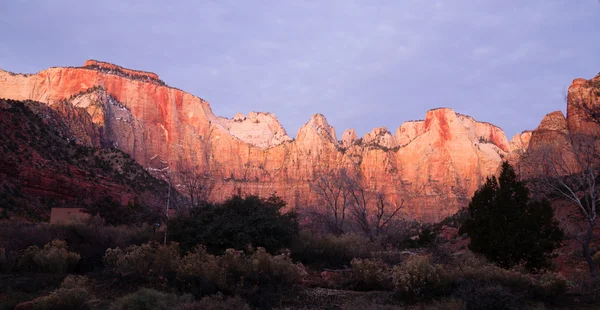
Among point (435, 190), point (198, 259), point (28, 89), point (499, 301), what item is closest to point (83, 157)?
point (198, 259)

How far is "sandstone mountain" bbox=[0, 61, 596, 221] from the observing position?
305ft

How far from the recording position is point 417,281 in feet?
36.1

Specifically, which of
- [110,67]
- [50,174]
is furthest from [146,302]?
[110,67]

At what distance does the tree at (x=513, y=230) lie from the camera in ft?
49.4

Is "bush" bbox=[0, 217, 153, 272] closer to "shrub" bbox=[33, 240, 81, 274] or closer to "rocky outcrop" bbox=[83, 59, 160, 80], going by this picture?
"shrub" bbox=[33, 240, 81, 274]

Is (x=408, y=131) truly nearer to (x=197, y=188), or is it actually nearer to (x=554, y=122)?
(x=554, y=122)

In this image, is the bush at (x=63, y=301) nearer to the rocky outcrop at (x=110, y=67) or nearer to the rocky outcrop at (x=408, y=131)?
the rocky outcrop at (x=110, y=67)

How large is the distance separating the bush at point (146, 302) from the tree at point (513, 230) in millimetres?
10215

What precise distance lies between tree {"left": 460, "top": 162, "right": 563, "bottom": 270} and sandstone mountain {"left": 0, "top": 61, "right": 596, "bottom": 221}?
73.4 meters

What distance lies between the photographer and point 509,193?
15.9 m

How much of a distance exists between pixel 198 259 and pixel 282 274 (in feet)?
7.53

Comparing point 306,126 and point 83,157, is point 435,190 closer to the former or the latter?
point 306,126

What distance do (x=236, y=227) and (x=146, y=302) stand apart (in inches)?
311

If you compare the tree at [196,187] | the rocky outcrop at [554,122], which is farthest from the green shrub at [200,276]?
the rocky outcrop at [554,122]
